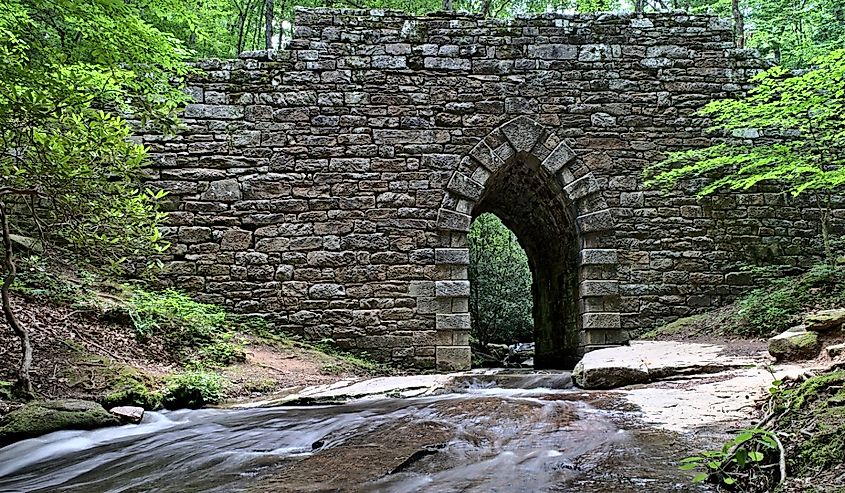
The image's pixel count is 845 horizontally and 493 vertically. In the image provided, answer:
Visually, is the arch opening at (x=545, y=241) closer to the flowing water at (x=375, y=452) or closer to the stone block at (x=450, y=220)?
the stone block at (x=450, y=220)

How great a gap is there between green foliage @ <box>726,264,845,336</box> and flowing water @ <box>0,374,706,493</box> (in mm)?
3154

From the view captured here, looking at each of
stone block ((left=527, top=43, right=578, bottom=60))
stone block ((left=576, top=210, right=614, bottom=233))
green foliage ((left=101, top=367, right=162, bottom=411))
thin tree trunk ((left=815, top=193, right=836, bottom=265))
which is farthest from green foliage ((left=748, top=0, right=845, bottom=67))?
green foliage ((left=101, top=367, right=162, bottom=411))

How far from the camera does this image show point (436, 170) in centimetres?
797

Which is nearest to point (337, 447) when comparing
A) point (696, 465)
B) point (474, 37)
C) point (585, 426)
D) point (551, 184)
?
point (585, 426)

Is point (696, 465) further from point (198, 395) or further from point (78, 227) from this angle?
point (78, 227)

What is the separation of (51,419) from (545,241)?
303 inches

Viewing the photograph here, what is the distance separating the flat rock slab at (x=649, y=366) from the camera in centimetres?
472

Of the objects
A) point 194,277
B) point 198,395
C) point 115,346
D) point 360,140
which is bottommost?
point 198,395

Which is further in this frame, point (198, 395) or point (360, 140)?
point (360, 140)

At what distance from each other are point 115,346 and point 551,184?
5.85 meters

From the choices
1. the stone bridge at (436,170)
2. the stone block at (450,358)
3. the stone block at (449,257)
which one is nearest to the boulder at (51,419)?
the stone bridge at (436,170)

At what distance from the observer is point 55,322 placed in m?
5.79

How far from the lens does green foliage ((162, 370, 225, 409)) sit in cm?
509

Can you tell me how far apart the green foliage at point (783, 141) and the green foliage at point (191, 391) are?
594cm
